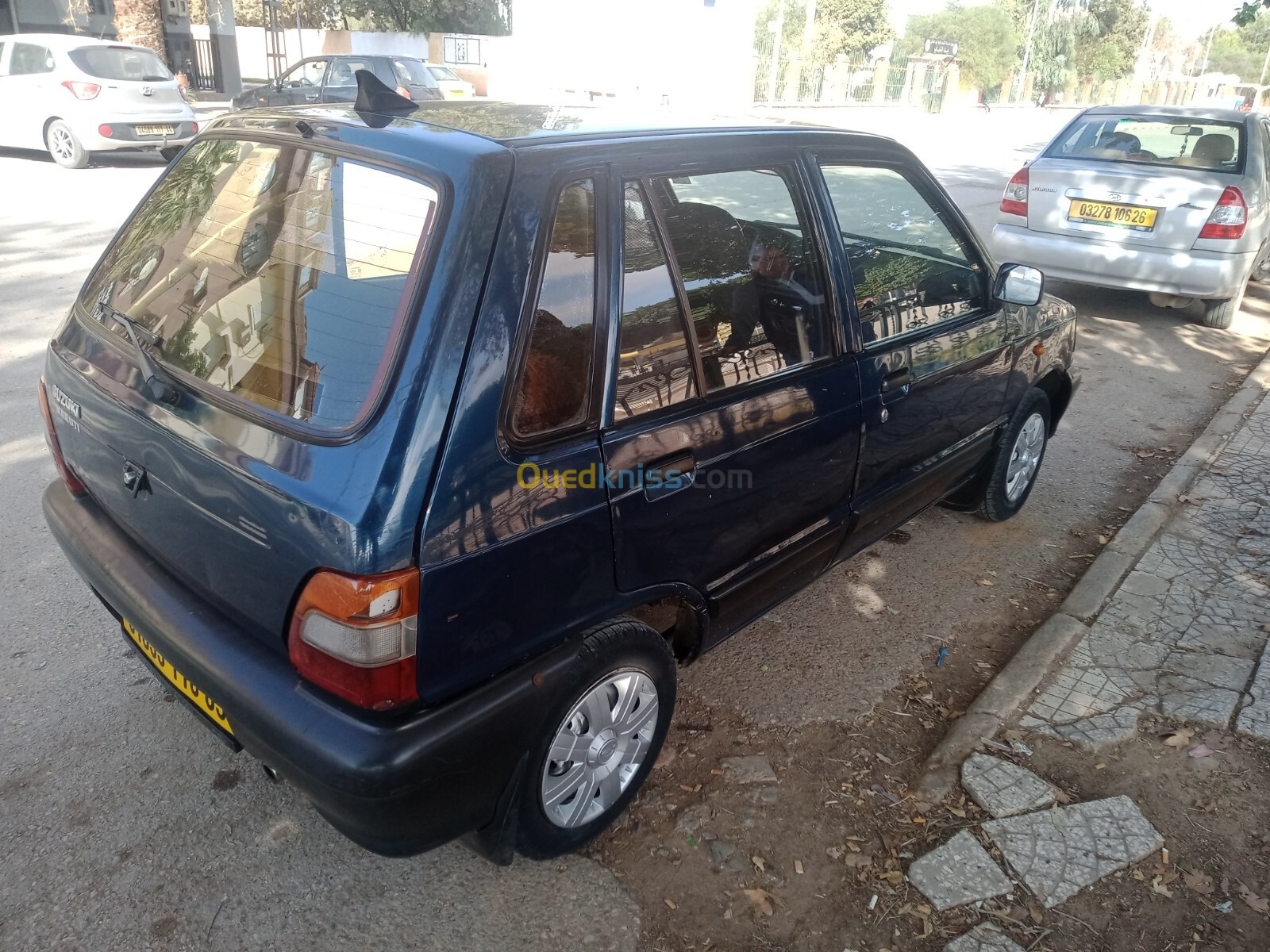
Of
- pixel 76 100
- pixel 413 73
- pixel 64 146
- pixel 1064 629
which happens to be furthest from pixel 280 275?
pixel 413 73

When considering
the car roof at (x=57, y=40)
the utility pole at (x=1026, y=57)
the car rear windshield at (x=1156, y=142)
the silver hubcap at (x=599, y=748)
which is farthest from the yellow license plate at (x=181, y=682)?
the utility pole at (x=1026, y=57)

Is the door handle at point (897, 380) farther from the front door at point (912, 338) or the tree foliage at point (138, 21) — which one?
the tree foliage at point (138, 21)

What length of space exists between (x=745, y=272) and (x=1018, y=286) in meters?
1.57

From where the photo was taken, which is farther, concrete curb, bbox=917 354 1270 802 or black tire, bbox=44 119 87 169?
black tire, bbox=44 119 87 169

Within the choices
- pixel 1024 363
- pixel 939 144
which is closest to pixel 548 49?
pixel 939 144

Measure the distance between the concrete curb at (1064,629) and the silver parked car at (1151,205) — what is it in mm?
2296

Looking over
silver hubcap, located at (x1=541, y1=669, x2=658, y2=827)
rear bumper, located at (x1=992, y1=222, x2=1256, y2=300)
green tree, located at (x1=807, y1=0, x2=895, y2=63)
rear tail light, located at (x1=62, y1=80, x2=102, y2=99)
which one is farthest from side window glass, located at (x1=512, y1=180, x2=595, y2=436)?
green tree, located at (x1=807, y1=0, x2=895, y2=63)

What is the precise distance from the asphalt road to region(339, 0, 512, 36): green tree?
4212 cm

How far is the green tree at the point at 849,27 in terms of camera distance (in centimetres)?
4738

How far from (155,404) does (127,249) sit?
2.43 ft

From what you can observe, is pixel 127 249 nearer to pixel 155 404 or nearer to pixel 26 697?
pixel 155 404

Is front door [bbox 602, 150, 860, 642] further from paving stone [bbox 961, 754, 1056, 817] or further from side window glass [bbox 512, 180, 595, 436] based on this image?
paving stone [bbox 961, 754, 1056, 817]

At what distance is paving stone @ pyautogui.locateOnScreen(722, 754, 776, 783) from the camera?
9.25ft

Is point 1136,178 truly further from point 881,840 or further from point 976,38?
point 976,38
